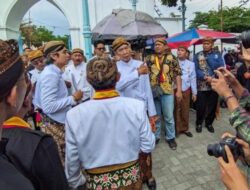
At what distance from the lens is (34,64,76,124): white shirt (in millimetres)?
3256

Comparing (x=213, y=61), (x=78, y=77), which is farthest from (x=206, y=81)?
(x=78, y=77)

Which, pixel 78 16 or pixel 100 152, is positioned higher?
pixel 78 16

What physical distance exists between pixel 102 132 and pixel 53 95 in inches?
47.1

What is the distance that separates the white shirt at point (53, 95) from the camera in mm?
3256

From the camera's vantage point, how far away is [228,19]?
3919cm

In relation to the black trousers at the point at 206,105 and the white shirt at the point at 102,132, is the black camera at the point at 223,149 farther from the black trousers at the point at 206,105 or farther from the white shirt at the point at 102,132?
the black trousers at the point at 206,105

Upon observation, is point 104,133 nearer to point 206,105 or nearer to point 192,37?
point 206,105

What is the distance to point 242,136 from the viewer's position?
167 centimetres

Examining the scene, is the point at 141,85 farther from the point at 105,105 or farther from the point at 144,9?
the point at 144,9

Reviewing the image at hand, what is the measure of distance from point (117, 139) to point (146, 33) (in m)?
4.42

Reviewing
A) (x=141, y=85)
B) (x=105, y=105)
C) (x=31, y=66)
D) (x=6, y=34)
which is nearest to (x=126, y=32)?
(x=31, y=66)

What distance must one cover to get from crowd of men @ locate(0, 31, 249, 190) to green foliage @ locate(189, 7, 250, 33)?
118ft

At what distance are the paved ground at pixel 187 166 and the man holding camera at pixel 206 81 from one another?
1.11ft

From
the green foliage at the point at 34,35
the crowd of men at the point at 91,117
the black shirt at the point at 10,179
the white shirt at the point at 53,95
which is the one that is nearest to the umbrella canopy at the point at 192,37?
the crowd of men at the point at 91,117
